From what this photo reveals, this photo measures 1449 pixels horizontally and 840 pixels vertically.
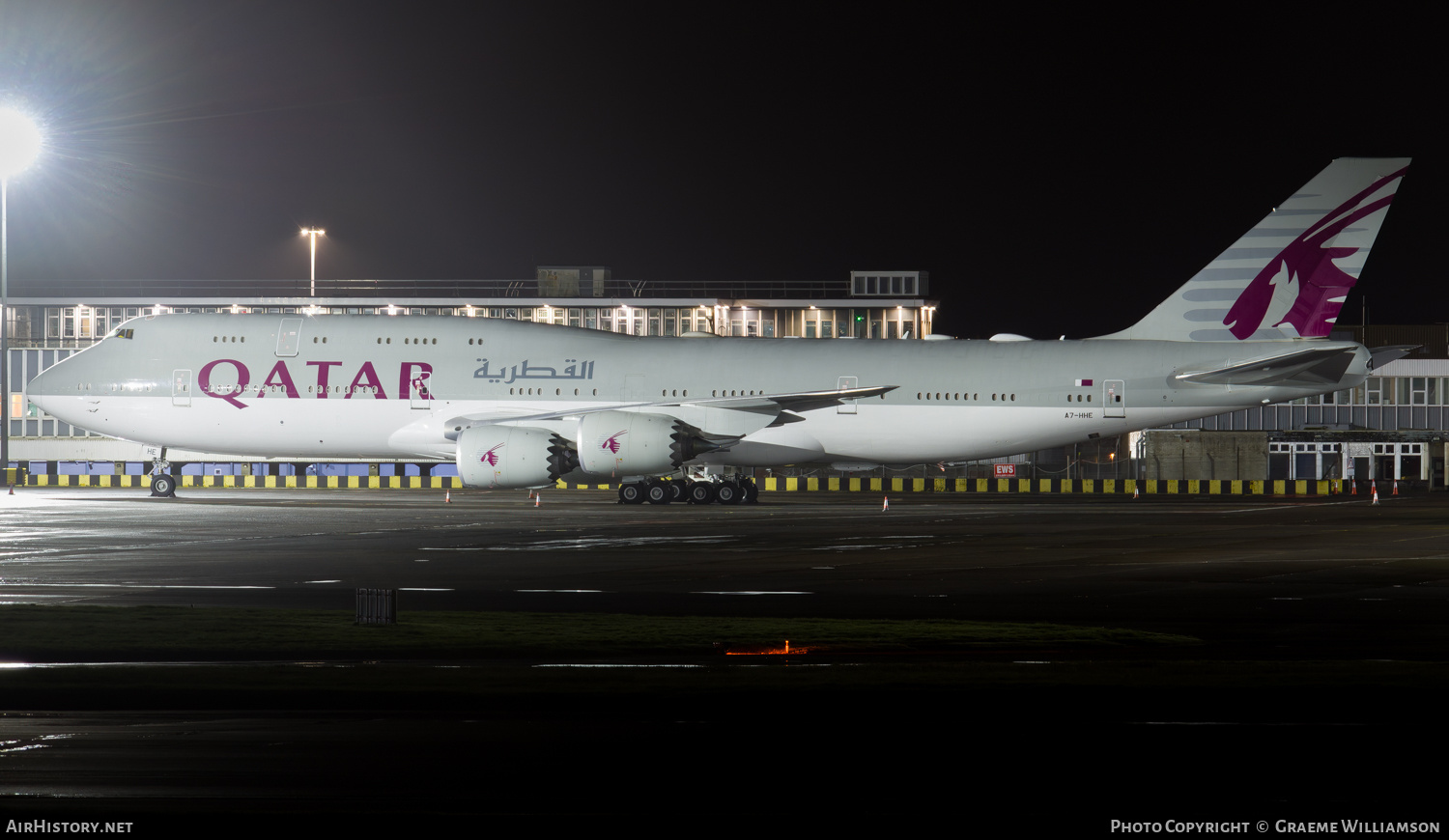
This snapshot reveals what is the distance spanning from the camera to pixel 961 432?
38531 millimetres

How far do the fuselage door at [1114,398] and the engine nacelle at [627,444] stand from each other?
12204 millimetres

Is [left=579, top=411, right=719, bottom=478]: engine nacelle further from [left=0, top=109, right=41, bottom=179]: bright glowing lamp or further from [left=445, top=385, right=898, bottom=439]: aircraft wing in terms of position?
[left=0, top=109, right=41, bottom=179]: bright glowing lamp

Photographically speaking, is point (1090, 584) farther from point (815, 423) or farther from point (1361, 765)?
point (815, 423)

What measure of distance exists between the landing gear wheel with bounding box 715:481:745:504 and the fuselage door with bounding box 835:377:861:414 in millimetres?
3572

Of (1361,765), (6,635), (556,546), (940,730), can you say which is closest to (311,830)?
(940,730)

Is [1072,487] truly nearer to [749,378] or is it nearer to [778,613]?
[749,378]

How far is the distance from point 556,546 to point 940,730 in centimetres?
Answer: 1522

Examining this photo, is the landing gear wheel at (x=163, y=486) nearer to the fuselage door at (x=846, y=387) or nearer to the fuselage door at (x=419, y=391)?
the fuselage door at (x=419, y=391)

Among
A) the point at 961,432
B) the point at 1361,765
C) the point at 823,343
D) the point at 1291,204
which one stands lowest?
the point at 1361,765

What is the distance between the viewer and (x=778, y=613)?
15.1 meters

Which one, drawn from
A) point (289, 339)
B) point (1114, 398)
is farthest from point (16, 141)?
point (1114, 398)

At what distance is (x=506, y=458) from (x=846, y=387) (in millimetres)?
9810

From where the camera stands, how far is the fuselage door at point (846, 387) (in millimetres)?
38125

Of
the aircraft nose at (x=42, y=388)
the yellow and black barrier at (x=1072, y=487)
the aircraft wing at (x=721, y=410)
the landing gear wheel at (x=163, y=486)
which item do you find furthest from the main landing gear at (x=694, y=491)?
the aircraft nose at (x=42, y=388)
